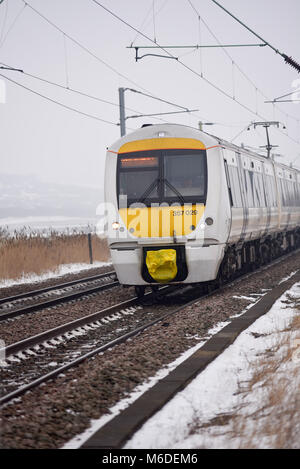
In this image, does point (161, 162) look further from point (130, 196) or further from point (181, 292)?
point (181, 292)

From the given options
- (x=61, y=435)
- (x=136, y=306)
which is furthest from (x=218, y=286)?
(x=61, y=435)

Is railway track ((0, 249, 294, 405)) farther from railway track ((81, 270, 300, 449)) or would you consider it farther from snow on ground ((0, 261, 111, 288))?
snow on ground ((0, 261, 111, 288))

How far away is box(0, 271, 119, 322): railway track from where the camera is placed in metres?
12.9

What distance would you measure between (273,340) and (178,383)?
2321 mm

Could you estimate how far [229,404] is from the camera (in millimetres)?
5781

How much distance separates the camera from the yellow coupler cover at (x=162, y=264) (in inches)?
500

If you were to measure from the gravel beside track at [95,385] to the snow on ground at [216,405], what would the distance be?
1.94 feet

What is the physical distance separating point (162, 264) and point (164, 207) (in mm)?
1030

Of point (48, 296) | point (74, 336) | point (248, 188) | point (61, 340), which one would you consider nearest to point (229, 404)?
point (61, 340)

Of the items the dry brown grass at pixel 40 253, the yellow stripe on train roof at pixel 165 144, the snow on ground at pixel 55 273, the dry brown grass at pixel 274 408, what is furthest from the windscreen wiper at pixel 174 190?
the dry brown grass at pixel 40 253

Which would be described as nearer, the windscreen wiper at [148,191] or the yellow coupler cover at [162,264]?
the yellow coupler cover at [162,264]

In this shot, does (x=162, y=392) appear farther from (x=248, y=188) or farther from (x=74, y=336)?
(x=248, y=188)

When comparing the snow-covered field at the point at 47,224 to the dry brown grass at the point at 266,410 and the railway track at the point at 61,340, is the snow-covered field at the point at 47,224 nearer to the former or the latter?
the railway track at the point at 61,340

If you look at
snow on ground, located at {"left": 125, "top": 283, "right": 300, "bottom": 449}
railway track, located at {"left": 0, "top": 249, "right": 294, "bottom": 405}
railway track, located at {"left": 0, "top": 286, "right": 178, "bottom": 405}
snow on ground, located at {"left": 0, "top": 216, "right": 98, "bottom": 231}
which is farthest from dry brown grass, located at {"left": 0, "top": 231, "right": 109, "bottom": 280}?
snow on ground, located at {"left": 0, "top": 216, "right": 98, "bottom": 231}
